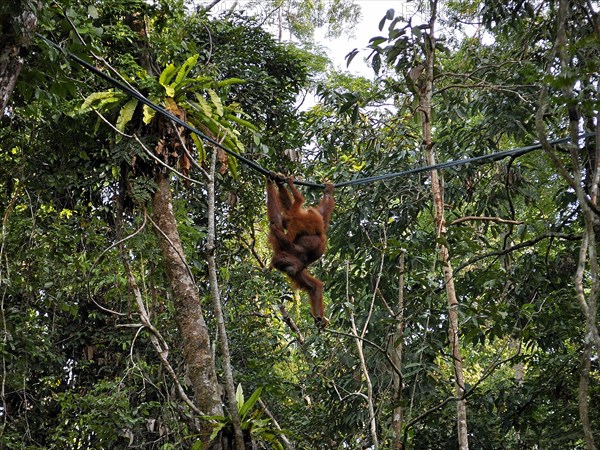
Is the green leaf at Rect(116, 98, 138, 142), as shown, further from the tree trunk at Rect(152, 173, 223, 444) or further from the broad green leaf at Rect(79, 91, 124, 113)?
the tree trunk at Rect(152, 173, 223, 444)

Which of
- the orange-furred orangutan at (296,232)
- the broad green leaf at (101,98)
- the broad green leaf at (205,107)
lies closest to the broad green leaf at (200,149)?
the broad green leaf at (205,107)

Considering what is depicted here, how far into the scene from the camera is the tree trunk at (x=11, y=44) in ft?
10.4

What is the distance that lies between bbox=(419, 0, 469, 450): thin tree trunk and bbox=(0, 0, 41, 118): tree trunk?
8.25 feet

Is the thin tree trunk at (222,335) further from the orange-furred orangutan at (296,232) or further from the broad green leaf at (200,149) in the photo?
the broad green leaf at (200,149)

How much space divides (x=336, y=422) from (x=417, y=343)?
1236mm

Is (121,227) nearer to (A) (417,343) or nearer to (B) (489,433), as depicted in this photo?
(A) (417,343)

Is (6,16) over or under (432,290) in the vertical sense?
over

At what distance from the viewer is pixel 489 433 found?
6.29 m

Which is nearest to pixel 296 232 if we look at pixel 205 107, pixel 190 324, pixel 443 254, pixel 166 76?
pixel 190 324

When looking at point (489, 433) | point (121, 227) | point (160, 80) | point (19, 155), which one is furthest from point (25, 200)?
point (489, 433)

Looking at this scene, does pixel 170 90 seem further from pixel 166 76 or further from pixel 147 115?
pixel 147 115

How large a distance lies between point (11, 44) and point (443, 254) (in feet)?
9.73

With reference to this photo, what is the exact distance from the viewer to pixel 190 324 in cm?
559

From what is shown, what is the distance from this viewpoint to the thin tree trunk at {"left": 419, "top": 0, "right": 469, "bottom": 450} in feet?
14.4
